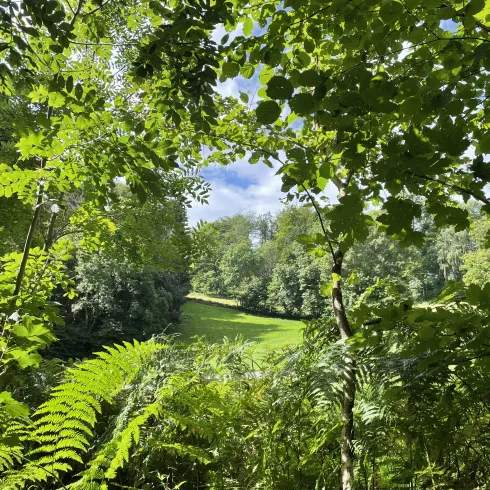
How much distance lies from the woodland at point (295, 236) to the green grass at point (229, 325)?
17.9m

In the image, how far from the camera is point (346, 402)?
1.37 m

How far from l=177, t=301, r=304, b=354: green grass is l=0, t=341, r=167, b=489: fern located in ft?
59.3

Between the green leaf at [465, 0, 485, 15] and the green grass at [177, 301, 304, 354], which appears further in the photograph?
the green grass at [177, 301, 304, 354]

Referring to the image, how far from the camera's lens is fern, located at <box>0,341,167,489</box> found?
51.3 inches

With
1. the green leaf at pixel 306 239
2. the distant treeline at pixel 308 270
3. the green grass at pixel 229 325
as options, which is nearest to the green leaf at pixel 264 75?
the green leaf at pixel 306 239

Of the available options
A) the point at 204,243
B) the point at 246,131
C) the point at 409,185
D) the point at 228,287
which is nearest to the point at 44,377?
the point at 204,243

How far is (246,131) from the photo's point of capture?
6.36 ft

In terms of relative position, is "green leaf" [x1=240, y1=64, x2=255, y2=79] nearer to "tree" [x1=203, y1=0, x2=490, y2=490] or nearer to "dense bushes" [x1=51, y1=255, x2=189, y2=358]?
"tree" [x1=203, y1=0, x2=490, y2=490]

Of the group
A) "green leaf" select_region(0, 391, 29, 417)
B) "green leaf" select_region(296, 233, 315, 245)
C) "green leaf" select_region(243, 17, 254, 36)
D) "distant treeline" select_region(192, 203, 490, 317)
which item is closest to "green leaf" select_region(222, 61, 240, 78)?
"green leaf" select_region(243, 17, 254, 36)

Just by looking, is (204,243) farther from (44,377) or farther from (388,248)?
(388,248)

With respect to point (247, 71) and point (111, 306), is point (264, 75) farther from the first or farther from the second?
point (111, 306)

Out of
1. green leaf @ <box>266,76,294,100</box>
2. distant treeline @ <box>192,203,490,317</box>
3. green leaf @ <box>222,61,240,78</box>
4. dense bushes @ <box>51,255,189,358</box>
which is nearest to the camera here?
green leaf @ <box>266,76,294,100</box>

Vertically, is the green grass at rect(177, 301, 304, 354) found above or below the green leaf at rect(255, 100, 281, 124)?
below

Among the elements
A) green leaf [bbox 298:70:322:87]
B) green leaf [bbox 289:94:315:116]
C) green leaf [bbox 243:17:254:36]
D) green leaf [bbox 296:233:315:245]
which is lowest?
green leaf [bbox 296:233:315:245]
